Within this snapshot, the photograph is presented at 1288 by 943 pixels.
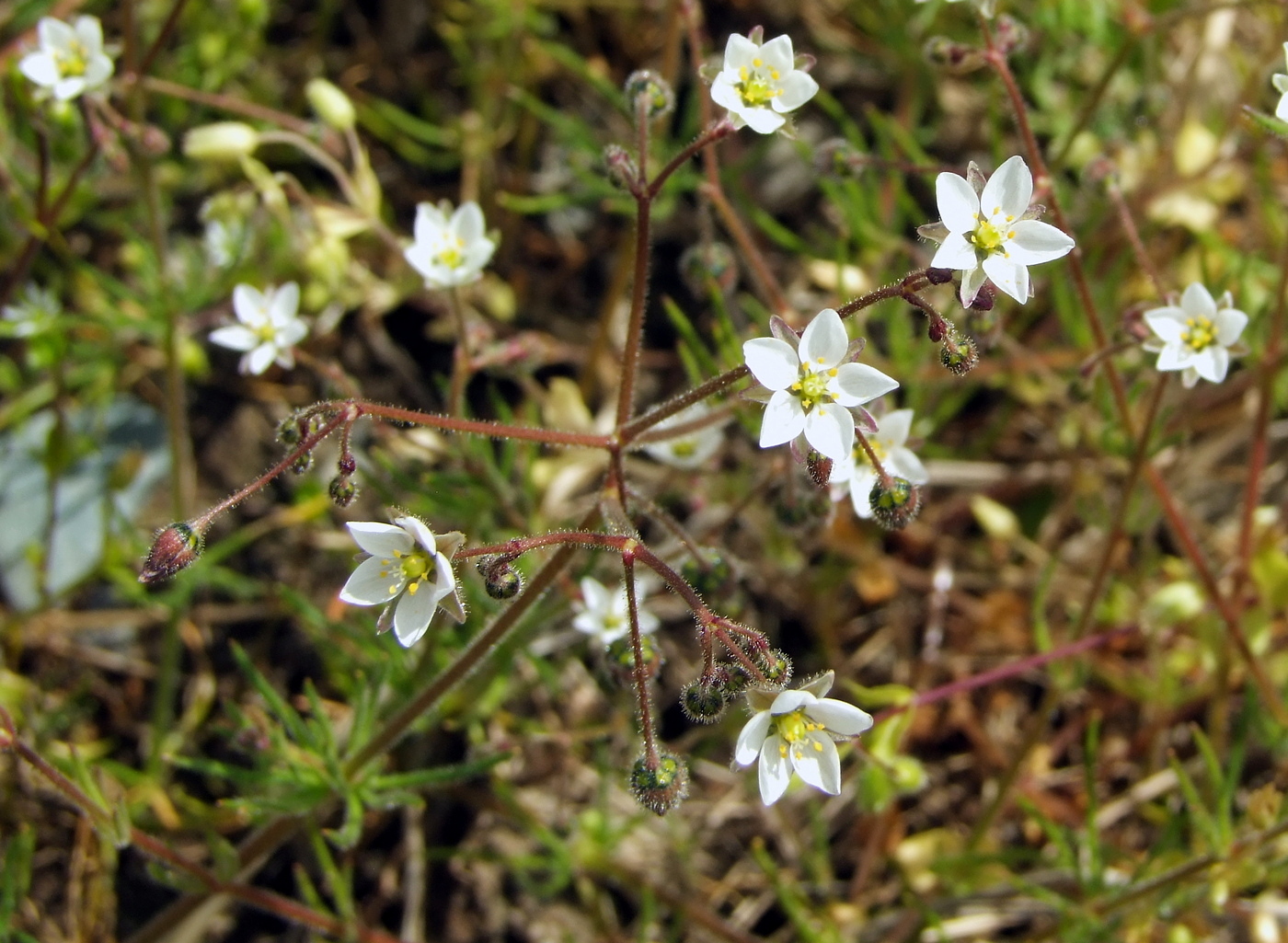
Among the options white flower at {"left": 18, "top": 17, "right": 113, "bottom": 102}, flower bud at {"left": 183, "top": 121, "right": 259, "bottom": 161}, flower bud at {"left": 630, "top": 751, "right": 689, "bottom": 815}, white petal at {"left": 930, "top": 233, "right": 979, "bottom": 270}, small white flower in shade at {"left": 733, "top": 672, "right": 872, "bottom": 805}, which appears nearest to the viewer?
white petal at {"left": 930, "top": 233, "right": 979, "bottom": 270}

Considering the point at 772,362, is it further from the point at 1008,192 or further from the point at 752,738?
the point at 752,738

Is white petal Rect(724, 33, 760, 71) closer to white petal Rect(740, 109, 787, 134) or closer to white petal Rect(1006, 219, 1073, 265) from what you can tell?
white petal Rect(740, 109, 787, 134)

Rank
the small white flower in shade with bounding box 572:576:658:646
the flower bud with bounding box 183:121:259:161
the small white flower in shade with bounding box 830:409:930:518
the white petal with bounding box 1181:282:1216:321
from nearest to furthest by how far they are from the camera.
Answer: the white petal with bounding box 1181:282:1216:321, the small white flower in shade with bounding box 830:409:930:518, the small white flower in shade with bounding box 572:576:658:646, the flower bud with bounding box 183:121:259:161

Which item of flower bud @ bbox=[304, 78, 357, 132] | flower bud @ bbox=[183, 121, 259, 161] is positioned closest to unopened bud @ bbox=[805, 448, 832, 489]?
flower bud @ bbox=[304, 78, 357, 132]

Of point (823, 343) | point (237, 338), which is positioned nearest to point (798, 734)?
point (823, 343)

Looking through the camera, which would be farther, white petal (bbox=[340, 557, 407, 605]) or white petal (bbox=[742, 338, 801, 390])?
white petal (bbox=[340, 557, 407, 605])

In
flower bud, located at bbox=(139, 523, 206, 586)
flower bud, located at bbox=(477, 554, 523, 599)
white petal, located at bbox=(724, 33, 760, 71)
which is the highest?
white petal, located at bbox=(724, 33, 760, 71)

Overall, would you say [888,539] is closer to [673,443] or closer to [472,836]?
[673,443]

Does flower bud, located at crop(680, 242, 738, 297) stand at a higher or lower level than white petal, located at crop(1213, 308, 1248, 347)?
higher

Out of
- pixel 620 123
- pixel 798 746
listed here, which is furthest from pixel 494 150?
pixel 798 746
